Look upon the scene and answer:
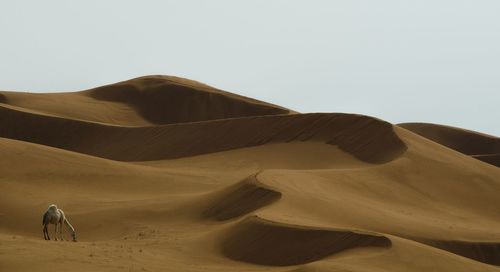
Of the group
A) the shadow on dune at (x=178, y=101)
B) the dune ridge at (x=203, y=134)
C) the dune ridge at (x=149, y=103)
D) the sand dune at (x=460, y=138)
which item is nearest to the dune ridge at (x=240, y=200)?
the dune ridge at (x=203, y=134)

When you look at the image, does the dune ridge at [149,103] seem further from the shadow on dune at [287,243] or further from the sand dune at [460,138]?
the shadow on dune at [287,243]

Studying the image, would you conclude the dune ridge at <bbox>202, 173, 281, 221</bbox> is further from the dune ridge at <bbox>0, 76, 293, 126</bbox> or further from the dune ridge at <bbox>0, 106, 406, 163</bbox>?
the dune ridge at <bbox>0, 76, 293, 126</bbox>

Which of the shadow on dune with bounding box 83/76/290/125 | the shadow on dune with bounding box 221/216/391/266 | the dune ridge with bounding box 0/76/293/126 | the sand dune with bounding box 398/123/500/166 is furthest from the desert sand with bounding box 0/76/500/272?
the sand dune with bounding box 398/123/500/166

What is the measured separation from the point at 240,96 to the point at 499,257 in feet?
114

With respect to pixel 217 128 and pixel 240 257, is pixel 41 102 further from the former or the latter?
pixel 240 257

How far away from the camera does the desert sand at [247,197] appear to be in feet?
58.7

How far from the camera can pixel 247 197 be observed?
77.7ft

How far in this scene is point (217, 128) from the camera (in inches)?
1561

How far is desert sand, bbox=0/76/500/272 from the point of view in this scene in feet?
58.7

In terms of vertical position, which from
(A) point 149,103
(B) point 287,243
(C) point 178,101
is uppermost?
(B) point 287,243

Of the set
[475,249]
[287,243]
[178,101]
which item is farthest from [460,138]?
[287,243]

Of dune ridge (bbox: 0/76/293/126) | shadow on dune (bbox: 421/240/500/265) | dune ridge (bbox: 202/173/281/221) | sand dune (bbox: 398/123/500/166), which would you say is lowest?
sand dune (bbox: 398/123/500/166)

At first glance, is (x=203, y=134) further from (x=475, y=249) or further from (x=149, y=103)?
(x=475, y=249)

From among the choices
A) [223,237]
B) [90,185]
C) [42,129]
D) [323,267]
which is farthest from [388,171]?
[42,129]
